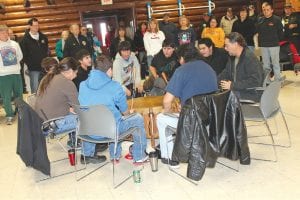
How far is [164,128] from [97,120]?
63 centimetres

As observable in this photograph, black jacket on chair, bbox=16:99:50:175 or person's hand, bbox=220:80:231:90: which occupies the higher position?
person's hand, bbox=220:80:231:90

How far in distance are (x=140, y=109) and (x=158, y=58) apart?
5.22ft

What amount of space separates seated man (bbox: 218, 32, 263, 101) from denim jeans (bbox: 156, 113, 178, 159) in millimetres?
804

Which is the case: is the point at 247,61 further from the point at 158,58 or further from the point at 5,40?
the point at 5,40

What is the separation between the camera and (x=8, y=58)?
5.88 meters

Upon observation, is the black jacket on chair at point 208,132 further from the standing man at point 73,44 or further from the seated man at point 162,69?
the standing man at point 73,44

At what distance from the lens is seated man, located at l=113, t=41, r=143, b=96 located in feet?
16.5

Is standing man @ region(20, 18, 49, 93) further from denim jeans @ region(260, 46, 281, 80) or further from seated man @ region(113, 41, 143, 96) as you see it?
denim jeans @ region(260, 46, 281, 80)

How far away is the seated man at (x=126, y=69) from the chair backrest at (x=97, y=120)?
174 centimetres

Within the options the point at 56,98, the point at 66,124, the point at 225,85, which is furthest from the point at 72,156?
the point at 225,85

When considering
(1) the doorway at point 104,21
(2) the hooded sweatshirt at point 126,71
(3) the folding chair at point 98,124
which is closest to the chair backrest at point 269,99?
(3) the folding chair at point 98,124

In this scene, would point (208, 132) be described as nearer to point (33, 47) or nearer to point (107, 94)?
point (107, 94)

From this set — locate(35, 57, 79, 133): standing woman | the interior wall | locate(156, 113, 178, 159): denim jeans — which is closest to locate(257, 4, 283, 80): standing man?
locate(156, 113, 178, 159): denim jeans

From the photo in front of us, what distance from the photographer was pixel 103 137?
3305mm
